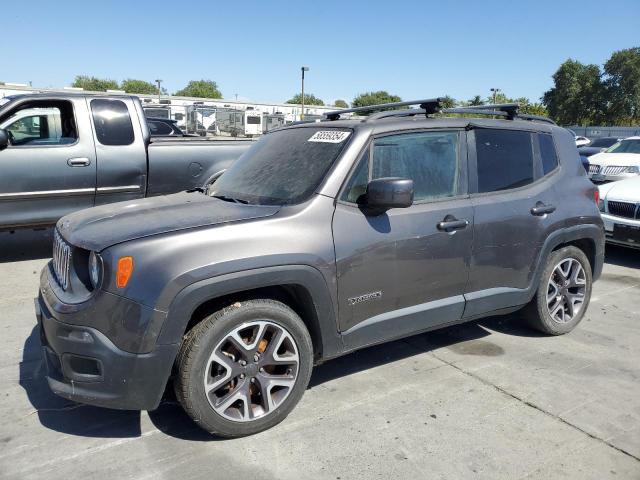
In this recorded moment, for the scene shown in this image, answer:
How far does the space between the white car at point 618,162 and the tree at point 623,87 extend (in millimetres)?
44241

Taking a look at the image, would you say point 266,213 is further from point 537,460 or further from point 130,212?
point 537,460

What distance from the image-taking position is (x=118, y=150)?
6625 millimetres

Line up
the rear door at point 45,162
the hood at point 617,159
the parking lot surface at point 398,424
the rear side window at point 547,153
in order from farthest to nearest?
the hood at point 617,159 < the rear door at point 45,162 < the rear side window at point 547,153 < the parking lot surface at point 398,424

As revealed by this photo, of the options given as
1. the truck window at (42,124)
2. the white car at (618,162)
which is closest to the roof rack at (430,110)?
the truck window at (42,124)

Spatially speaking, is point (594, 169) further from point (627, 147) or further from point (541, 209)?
point (541, 209)

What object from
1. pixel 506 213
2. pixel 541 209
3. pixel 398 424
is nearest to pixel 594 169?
pixel 541 209

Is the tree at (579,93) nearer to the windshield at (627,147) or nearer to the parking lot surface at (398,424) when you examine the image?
the windshield at (627,147)

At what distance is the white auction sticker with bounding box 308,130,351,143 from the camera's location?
3518 millimetres

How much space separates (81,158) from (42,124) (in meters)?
0.70

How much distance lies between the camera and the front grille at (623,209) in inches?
273

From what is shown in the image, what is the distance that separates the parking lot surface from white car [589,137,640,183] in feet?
22.8

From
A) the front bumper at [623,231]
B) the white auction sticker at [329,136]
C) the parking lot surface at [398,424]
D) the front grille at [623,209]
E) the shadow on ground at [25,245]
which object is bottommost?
the parking lot surface at [398,424]

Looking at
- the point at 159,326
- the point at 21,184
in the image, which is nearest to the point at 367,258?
the point at 159,326

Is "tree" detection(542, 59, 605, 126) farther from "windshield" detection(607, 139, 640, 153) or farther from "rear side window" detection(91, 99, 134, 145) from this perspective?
"rear side window" detection(91, 99, 134, 145)
